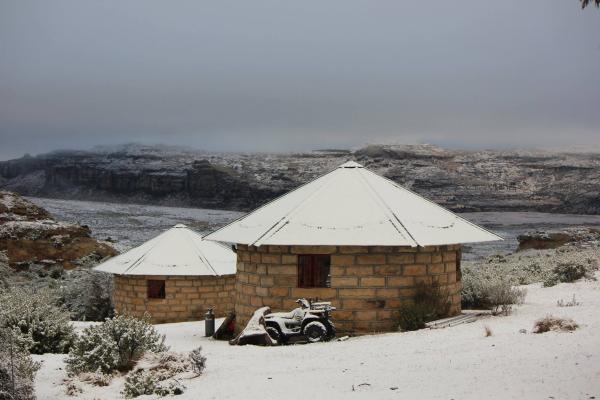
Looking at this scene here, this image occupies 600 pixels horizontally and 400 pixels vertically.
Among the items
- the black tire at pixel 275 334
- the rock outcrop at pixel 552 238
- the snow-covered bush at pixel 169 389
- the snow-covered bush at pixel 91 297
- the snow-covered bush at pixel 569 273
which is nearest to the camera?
the snow-covered bush at pixel 169 389

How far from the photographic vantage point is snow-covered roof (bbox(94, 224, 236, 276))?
21047 mm

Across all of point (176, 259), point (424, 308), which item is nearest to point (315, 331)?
point (424, 308)

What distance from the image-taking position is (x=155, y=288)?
843 inches

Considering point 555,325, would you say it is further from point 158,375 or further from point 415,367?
point 158,375

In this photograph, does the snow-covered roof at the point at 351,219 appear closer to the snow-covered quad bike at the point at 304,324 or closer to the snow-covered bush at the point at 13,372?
the snow-covered quad bike at the point at 304,324

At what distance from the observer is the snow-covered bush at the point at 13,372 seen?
7468mm

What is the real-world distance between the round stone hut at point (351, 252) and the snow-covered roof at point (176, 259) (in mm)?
6276

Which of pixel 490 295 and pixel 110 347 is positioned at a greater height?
pixel 110 347

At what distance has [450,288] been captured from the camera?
45.5 feet

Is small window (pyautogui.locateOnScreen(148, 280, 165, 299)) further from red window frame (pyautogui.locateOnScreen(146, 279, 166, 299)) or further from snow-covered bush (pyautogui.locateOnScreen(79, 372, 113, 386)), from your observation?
snow-covered bush (pyautogui.locateOnScreen(79, 372, 113, 386))

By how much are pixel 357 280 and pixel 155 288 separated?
33.1 ft

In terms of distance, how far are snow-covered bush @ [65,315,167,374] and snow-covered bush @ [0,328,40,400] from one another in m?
0.75

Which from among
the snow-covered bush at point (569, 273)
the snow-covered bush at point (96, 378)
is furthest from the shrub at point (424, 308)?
the snow-covered bush at point (569, 273)

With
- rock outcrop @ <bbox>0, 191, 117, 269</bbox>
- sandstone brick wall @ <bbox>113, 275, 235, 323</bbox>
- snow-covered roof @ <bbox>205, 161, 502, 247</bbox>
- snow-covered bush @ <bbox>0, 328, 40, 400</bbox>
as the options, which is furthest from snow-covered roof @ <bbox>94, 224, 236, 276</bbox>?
rock outcrop @ <bbox>0, 191, 117, 269</bbox>
